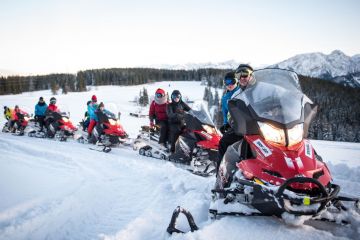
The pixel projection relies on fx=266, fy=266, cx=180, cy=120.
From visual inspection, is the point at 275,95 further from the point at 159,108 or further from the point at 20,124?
the point at 20,124

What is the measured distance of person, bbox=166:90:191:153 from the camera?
21.8ft

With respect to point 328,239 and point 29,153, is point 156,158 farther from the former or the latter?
point 328,239

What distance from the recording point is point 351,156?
7.47 m

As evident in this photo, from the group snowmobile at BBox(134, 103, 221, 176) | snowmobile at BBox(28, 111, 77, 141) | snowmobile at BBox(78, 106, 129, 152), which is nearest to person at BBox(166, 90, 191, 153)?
snowmobile at BBox(134, 103, 221, 176)

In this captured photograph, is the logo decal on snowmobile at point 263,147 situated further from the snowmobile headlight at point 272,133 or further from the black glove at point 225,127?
the black glove at point 225,127

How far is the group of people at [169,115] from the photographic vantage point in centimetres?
668

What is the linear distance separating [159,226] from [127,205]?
3.30 feet

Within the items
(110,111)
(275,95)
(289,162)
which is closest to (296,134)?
(289,162)

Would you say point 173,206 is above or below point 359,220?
below

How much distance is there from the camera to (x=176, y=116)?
6.64 metres

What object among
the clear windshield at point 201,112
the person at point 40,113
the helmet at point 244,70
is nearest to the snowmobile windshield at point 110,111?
the clear windshield at point 201,112

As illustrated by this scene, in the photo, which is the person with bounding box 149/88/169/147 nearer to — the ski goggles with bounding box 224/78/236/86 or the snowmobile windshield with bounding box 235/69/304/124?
the ski goggles with bounding box 224/78/236/86

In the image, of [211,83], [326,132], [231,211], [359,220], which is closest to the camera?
[359,220]

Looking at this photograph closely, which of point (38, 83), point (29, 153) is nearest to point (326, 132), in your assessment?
point (29, 153)
